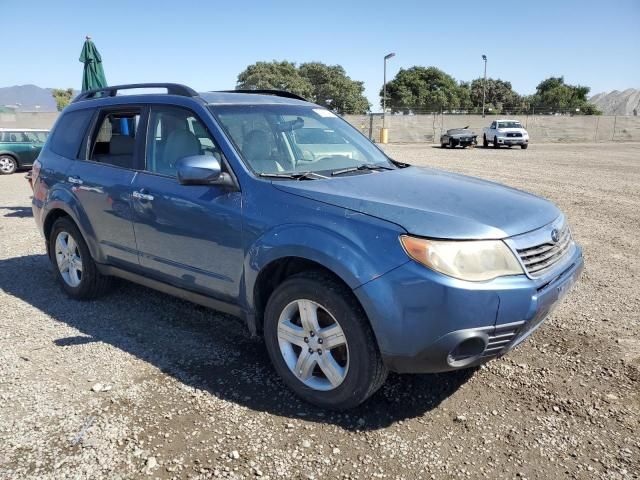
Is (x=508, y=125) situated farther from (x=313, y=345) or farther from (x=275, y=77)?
(x=275, y=77)

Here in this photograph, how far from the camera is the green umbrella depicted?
9.55 m

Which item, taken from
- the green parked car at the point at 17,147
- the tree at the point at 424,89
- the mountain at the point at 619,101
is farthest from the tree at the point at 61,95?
the mountain at the point at 619,101

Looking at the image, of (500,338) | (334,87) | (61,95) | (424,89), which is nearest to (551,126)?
(500,338)

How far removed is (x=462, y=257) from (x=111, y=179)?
2.92 meters

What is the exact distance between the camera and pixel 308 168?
3.59 m

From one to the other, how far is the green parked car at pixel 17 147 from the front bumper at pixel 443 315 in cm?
1704

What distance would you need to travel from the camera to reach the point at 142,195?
12.5 ft

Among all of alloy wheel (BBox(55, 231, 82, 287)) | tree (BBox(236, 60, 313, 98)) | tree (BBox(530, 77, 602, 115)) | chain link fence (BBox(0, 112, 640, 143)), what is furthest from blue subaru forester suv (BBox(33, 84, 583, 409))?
tree (BBox(530, 77, 602, 115))

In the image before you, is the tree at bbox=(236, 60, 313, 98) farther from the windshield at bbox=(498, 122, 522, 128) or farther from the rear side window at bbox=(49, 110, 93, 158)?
the rear side window at bbox=(49, 110, 93, 158)

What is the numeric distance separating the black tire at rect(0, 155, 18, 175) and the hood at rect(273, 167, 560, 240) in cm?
1657

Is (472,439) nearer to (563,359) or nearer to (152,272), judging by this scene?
(563,359)

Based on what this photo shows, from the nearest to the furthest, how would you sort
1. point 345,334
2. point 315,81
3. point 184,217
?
1. point 345,334
2. point 184,217
3. point 315,81

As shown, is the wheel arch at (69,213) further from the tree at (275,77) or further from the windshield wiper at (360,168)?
the tree at (275,77)

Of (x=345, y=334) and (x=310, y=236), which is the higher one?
(x=310, y=236)
